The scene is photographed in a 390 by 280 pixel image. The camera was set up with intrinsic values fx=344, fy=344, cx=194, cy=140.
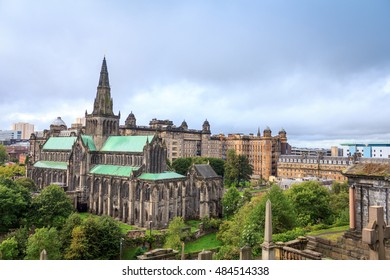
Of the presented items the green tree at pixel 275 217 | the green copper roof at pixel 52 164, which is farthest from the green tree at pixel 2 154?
the green tree at pixel 275 217

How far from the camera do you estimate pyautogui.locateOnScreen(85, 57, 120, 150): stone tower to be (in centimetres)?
6502

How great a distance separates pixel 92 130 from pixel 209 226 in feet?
101

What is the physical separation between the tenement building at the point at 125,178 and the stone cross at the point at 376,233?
135ft

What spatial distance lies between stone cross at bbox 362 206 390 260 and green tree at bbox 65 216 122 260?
2749 centimetres

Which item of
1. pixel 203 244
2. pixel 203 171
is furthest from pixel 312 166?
pixel 203 244

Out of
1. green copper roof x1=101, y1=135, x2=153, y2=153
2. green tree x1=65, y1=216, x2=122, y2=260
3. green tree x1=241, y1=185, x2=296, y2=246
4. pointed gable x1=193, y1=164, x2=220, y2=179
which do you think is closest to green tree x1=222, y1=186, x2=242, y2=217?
pointed gable x1=193, y1=164, x2=220, y2=179

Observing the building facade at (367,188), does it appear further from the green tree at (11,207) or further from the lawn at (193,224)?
the green tree at (11,207)

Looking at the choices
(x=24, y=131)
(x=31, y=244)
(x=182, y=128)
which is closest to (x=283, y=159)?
(x=182, y=128)

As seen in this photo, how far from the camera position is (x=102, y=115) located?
65438 millimetres

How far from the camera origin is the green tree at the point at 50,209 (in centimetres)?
Answer: 4162

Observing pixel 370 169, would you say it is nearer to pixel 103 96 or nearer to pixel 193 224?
pixel 193 224

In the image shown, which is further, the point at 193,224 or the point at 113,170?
the point at 113,170

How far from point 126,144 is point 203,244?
24425 millimetres
